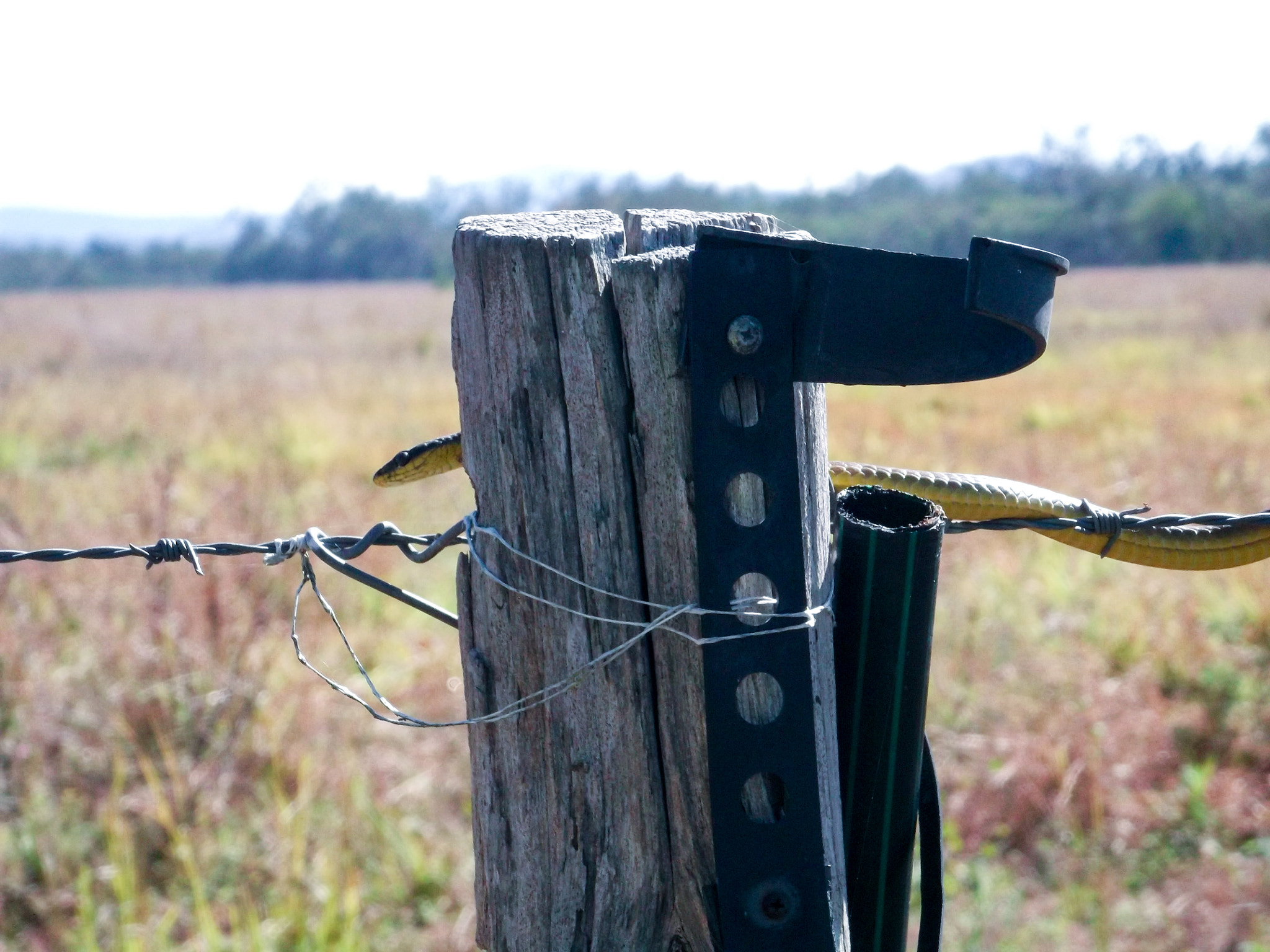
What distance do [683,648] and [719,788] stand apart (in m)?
0.16

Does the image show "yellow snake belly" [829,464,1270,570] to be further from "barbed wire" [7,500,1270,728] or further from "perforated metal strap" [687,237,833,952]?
"perforated metal strap" [687,237,833,952]

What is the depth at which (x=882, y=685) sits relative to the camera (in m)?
1.22

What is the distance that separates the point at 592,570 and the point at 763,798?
316 millimetres

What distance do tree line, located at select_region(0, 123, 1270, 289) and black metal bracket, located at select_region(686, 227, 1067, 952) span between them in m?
27.5

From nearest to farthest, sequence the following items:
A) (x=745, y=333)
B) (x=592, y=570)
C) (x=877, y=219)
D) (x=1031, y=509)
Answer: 1. (x=745, y=333)
2. (x=592, y=570)
3. (x=1031, y=509)
4. (x=877, y=219)

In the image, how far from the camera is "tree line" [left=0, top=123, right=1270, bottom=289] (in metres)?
35.9

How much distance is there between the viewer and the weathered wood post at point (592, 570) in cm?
110

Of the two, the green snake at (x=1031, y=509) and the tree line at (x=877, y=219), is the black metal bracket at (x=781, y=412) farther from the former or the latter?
the tree line at (x=877, y=219)

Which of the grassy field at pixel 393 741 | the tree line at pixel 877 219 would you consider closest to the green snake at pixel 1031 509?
the grassy field at pixel 393 741

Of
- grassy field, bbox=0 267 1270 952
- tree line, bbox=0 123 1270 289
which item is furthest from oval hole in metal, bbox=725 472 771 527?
tree line, bbox=0 123 1270 289

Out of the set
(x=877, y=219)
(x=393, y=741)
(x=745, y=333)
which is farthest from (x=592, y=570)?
(x=877, y=219)

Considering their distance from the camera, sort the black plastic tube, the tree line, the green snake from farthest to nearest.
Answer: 1. the tree line
2. the green snake
3. the black plastic tube

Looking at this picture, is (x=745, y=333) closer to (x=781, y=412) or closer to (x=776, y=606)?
(x=781, y=412)

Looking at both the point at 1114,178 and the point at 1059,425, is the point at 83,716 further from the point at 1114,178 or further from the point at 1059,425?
the point at 1114,178
